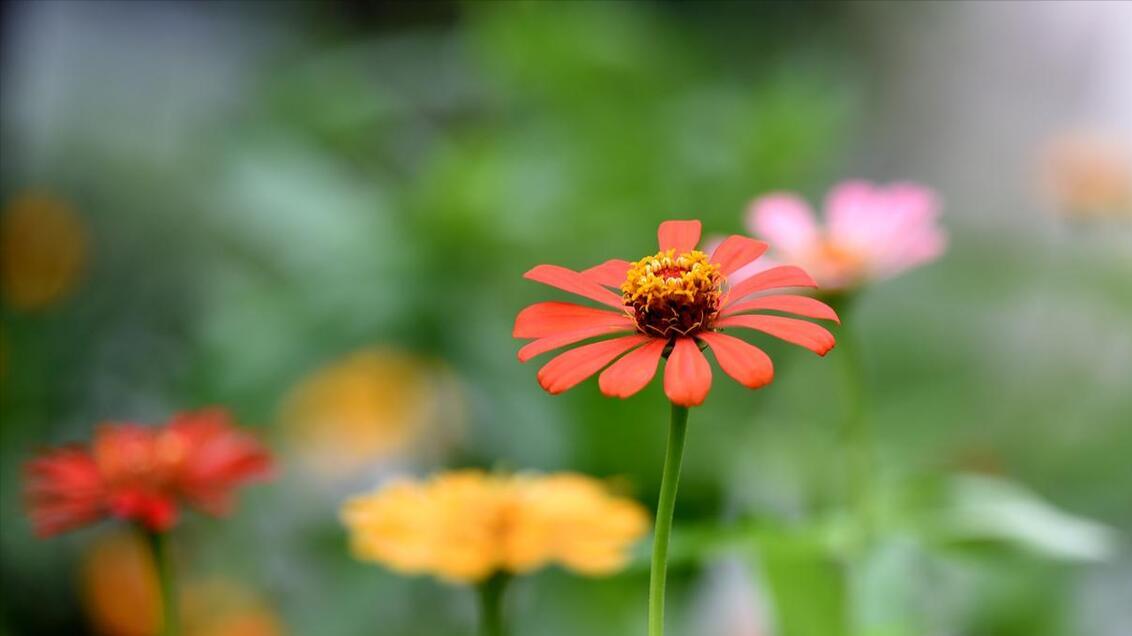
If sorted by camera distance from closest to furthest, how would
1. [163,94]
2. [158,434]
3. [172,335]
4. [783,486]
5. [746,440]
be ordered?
[158,434], [783,486], [746,440], [172,335], [163,94]

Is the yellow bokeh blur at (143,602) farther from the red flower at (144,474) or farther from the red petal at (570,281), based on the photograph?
the red petal at (570,281)

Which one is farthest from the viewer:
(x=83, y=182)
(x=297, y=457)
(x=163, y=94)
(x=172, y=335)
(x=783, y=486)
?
(x=163, y=94)

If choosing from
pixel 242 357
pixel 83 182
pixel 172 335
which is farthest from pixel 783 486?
pixel 83 182

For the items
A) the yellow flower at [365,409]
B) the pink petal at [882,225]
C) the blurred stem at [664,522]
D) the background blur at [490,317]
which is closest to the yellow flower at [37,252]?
the background blur at [490,317]

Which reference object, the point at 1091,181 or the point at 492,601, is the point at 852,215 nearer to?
the point at 492,601

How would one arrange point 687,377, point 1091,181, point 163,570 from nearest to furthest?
point 687,377 → point 163,570 → point 1091,181

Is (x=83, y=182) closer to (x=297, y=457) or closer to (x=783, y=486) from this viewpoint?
(x=297, y=457)

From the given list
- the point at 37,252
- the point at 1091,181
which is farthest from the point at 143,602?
the point at 1091,181

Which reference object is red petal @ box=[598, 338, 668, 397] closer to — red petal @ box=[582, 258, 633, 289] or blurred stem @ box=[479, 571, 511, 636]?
red petal @ box=[582, 258, 633, 289]
